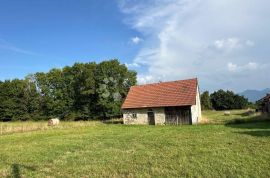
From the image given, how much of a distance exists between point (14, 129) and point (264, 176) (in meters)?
30.2

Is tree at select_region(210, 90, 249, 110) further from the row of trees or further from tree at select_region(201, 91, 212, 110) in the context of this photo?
tree at select_region(201, 91, 212, 110)

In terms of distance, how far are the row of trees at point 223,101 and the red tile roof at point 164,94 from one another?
44129mm

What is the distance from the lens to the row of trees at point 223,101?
82344mm

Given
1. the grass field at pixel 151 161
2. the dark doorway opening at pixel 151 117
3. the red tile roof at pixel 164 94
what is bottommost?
the grass field at pixel 151 161

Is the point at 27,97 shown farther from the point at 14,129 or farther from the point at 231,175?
the point at 231,175

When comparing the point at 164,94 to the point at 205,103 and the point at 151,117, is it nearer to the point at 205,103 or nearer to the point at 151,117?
the point at 151,117

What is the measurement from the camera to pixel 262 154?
1223 cm

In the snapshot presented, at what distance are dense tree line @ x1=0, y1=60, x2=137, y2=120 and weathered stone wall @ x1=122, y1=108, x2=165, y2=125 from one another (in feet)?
46.2

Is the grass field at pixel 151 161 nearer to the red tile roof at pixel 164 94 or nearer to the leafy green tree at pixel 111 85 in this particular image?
the red tile roof at pixel 164 94

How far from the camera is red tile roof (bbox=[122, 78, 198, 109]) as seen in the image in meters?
35.4

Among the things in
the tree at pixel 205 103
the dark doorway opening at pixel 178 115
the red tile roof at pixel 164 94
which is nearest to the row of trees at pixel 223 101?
the tree at pixel 205 103

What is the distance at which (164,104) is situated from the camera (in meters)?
36.0

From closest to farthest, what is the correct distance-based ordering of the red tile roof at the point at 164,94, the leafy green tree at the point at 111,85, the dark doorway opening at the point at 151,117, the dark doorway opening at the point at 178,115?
the dark doorway opening at the point at 178,115 < the red tile roof at the point at 164,94 < the dark doorway opening at the point at 151,117 < the leafy green tree at the point at 111,85

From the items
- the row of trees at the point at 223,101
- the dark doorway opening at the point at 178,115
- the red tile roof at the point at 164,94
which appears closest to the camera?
the dark doorway opening at the point at 178,115
